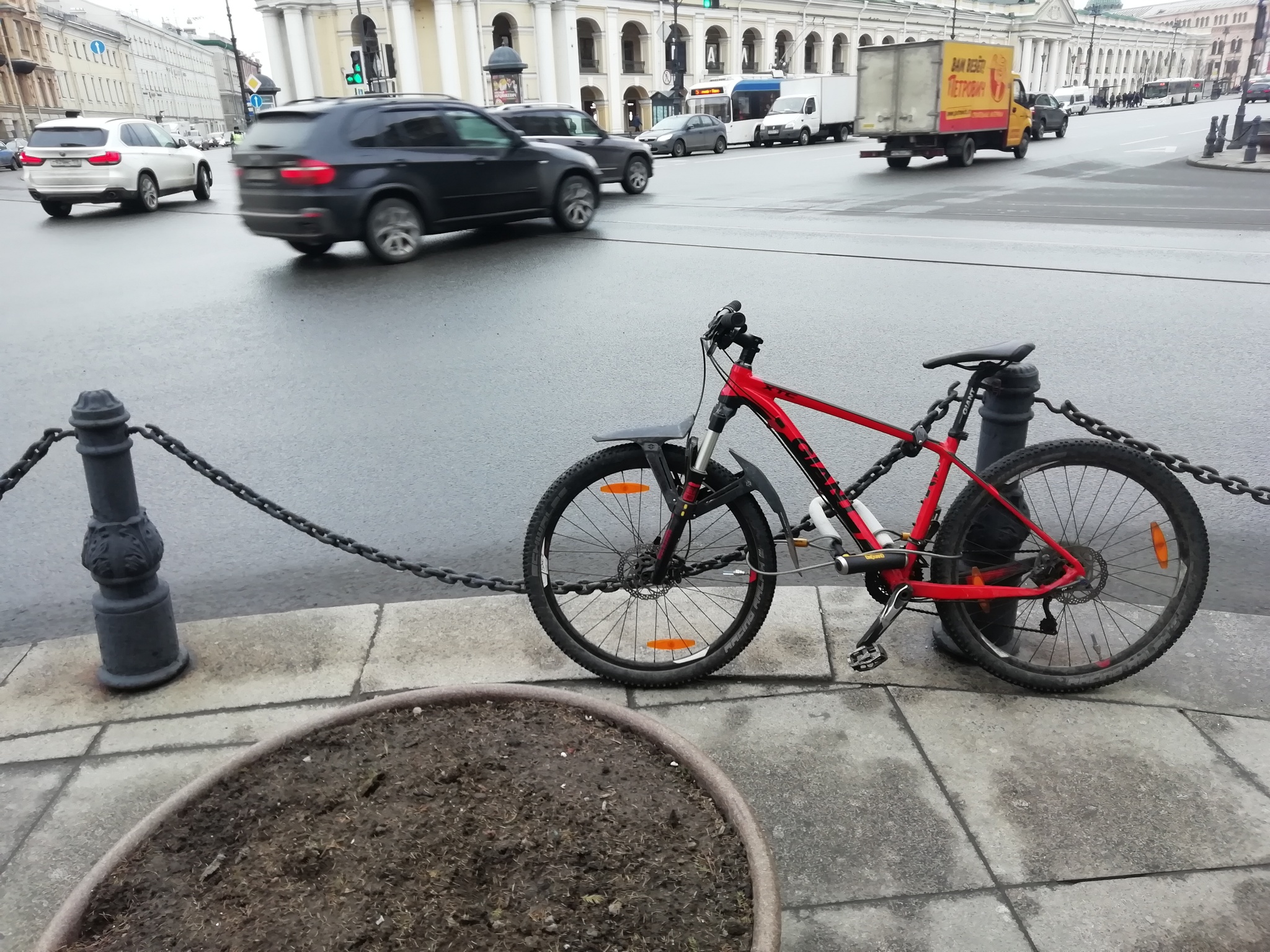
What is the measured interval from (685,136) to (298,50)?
43383 mm

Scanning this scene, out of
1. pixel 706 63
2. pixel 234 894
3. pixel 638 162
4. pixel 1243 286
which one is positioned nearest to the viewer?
pixel 234 894

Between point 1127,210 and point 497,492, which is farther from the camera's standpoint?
point 1127,210

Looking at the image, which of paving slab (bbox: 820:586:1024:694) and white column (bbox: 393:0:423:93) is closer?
paving slab (bbox: 820:586:1024:694)

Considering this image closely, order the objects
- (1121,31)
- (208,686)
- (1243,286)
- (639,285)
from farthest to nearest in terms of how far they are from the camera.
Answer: (1121,31), (639,285), (1243,286), (208,686)

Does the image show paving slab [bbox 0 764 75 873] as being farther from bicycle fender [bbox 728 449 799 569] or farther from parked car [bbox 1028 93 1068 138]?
parked car [bbox 1028 93 1068 138]

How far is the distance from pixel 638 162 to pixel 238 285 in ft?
34.6

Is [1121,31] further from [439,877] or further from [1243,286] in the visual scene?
[439,877]

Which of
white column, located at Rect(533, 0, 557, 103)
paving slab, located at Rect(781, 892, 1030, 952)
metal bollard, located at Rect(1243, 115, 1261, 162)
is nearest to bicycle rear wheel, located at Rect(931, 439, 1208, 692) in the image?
paving slab, located at Rect(781, 892, 1030, 952)

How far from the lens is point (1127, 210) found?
613 inches

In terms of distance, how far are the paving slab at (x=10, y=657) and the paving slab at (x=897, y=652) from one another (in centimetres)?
283

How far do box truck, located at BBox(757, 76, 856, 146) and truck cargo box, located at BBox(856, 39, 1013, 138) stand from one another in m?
13.7

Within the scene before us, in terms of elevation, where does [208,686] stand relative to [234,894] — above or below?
below

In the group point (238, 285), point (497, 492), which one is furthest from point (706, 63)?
point (497, 492)

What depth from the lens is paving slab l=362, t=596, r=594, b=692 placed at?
10.9 ft
